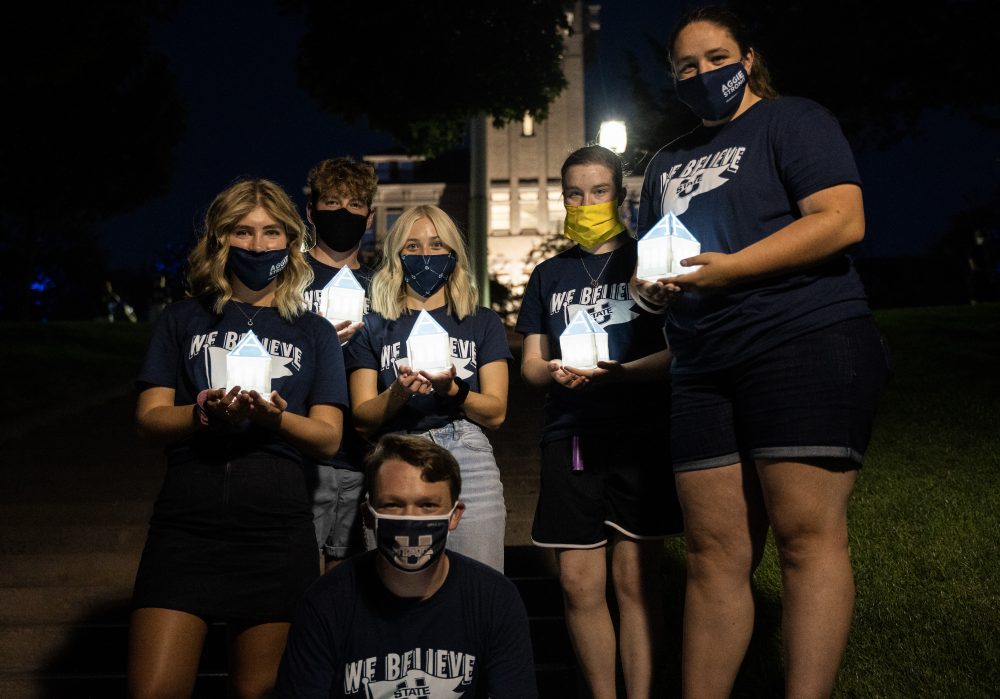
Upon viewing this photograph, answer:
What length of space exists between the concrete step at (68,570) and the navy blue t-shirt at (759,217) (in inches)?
174

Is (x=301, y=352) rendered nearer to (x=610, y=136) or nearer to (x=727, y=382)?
(x=727, y=382)

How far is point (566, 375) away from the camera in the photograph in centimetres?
313

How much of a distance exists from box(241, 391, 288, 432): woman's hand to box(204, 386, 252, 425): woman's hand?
16 mm

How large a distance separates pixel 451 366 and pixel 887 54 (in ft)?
43.8

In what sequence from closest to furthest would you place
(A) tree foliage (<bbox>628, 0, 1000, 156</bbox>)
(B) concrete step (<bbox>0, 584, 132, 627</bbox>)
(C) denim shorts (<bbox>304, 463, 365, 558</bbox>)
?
(C) denim shorts (<bbox>304, 463, 365, 558</bbox>), (B) concrete step (<bbox>0, 584, 132, 627</bbox>), (A) tree foliage (<bbox>628, 0, 1000, 156</bbox>)

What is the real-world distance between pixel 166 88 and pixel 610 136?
19336 millimetres

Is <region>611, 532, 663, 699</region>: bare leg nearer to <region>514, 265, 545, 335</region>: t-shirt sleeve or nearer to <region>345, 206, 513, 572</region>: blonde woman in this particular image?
<region>345, 206, 513, 572</region>: blonde woman

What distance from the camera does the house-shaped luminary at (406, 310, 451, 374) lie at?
3084 millimetres

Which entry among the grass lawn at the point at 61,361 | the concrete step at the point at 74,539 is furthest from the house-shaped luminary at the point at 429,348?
the grass lawn at the point at 61,361

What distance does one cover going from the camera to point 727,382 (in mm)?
2451

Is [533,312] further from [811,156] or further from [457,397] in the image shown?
[811,156]

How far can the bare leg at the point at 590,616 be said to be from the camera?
10.2 ft

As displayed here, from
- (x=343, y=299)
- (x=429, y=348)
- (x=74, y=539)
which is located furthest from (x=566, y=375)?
(x=74, y=539)

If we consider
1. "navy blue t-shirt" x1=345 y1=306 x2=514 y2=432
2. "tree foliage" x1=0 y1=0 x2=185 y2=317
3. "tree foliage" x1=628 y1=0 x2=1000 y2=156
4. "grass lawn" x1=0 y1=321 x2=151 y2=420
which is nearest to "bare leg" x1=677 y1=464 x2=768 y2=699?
"navy blue t-shirt" x1=345 y1=306 x2=514 y2=432
